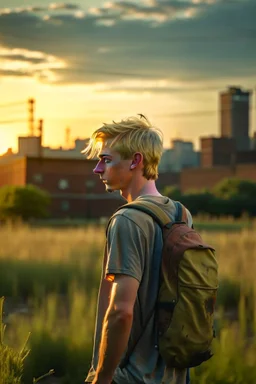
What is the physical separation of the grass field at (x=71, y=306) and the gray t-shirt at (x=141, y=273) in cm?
398

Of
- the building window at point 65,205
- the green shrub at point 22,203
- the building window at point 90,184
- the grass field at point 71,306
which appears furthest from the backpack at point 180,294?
the building window at point 90,184

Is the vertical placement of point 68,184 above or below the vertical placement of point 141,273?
below

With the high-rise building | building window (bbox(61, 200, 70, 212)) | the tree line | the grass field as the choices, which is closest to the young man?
the grass field

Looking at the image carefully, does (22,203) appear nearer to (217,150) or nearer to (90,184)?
(90,184)

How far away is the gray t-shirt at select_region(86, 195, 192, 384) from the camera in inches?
116

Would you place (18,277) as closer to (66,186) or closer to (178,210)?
(178,210)

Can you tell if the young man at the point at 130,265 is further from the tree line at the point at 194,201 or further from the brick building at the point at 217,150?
the brick building at the point at 217,150

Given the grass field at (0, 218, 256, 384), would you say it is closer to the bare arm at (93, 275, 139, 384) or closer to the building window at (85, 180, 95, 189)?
the bare arm at (93, 275, 139, 384)

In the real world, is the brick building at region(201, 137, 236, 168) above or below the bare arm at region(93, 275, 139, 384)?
above

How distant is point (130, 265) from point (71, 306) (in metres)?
7.52

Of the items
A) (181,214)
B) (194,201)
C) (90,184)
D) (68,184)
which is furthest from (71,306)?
(90,184)

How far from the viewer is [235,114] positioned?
121 metres

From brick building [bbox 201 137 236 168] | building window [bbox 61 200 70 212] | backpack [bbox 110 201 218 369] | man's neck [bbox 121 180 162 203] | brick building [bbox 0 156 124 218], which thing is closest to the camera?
backpack [bbox 110 201 218 369]

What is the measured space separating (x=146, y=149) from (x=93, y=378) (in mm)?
910
